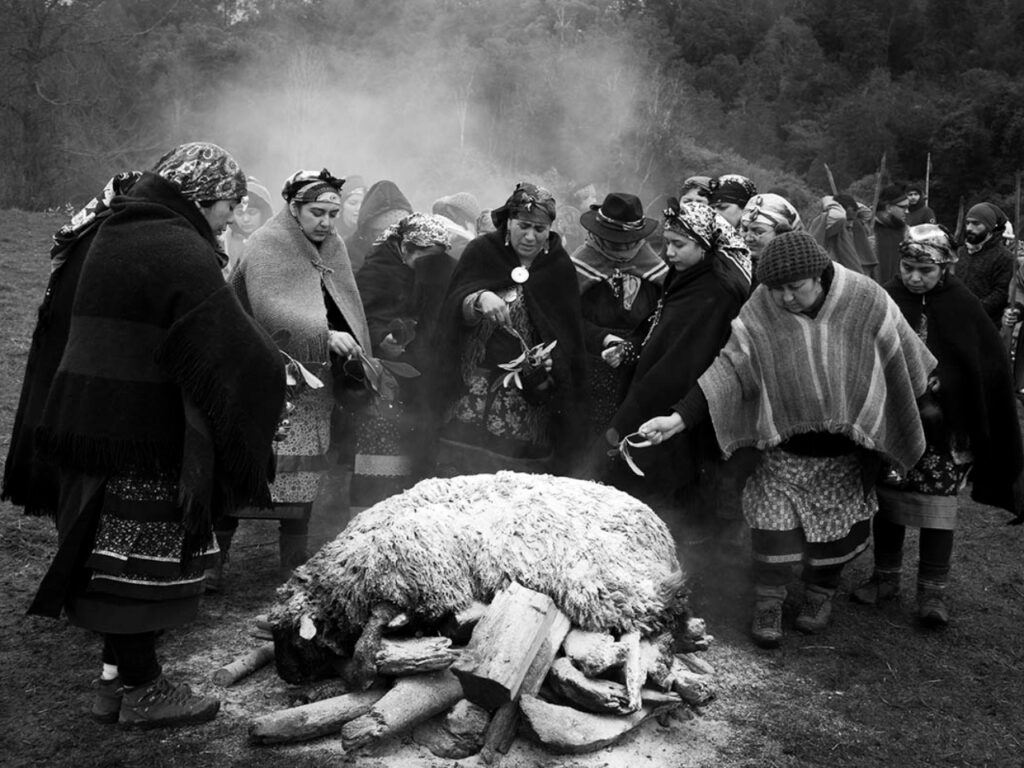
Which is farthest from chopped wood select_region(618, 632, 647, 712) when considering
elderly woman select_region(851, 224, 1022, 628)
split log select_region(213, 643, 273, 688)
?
elderly woman select_region(851, 224, 1022, 628)

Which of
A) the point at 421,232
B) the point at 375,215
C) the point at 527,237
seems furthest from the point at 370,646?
the point at 375,215

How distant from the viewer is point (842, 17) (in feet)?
109

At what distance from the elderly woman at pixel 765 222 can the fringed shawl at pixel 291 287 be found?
217 cm

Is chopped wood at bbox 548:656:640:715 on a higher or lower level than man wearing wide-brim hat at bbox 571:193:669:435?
lower

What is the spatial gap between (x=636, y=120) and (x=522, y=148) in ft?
11.8

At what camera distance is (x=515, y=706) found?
316cm

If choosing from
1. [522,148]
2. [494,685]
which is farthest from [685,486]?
[522,148]

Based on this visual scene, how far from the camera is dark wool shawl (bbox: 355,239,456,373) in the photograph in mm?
5258

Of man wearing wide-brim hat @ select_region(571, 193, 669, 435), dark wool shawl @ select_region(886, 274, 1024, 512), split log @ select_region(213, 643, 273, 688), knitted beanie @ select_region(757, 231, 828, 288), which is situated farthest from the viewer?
man wearing wide-brim hat @ select_region(571, 193, 669, 435)

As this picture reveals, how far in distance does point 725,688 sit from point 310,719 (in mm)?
1552

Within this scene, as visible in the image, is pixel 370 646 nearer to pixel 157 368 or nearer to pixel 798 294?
pixel 157 368

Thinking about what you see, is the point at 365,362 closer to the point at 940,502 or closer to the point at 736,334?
the point at 736,334

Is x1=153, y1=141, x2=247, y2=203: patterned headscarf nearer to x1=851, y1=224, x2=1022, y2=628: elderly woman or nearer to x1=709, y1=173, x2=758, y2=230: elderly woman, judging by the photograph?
x1=851, y1=224, x2=1022, y2=628: elderly woman

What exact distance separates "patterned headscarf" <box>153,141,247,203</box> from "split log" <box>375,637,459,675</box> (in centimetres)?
162
